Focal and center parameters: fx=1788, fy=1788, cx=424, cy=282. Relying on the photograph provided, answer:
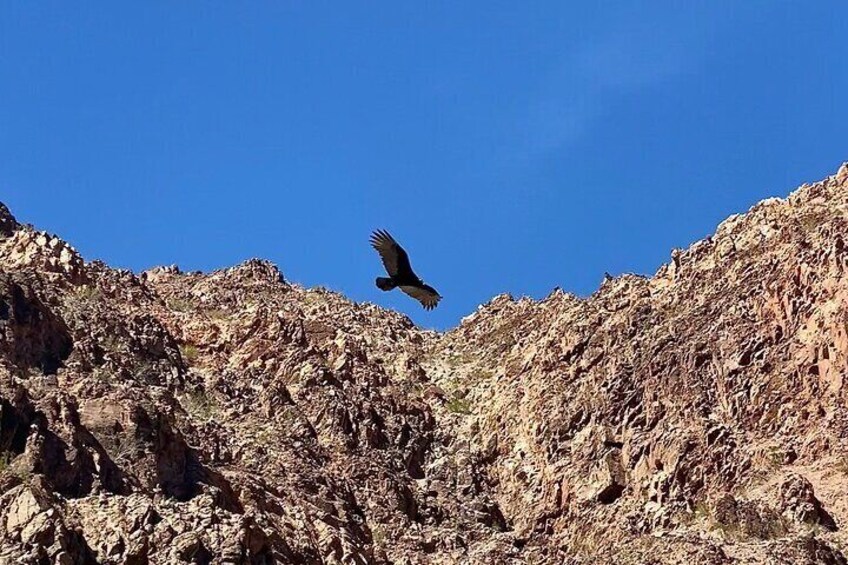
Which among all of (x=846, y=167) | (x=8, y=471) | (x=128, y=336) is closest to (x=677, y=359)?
(x=846, y=167)

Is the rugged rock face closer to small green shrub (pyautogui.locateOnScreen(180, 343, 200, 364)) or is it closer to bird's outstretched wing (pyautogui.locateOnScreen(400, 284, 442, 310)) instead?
small green shrub (pyautogui.locateOnScreen(180, 343, 200, 364))

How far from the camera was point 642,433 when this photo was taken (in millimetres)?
49562

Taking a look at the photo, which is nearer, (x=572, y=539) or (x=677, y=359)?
(x=572, y=539)

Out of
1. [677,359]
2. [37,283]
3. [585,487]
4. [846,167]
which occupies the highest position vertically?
[846,167]

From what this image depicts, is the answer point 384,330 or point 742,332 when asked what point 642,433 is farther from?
point 384,330

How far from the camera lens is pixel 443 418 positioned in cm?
5569

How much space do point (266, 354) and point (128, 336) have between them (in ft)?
15.0

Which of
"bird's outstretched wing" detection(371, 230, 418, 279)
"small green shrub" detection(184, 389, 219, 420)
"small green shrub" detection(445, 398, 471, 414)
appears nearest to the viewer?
"bird's outstretched wing" detection(371, 230, 418, 279)

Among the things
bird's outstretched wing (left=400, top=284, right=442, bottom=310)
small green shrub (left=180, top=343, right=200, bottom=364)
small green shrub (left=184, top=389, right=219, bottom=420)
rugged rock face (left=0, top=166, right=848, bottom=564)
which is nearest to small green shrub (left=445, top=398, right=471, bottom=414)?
rugged rock face (left=0, top=166, right=848, bottom=564)

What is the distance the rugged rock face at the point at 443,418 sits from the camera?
133 ft

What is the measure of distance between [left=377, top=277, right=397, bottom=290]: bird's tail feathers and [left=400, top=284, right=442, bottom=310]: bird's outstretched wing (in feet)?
0.95

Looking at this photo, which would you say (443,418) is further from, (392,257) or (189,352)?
(392,257)

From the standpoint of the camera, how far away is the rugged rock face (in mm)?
40531

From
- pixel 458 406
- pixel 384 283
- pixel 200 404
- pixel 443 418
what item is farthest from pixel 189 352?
pixel 384 283
